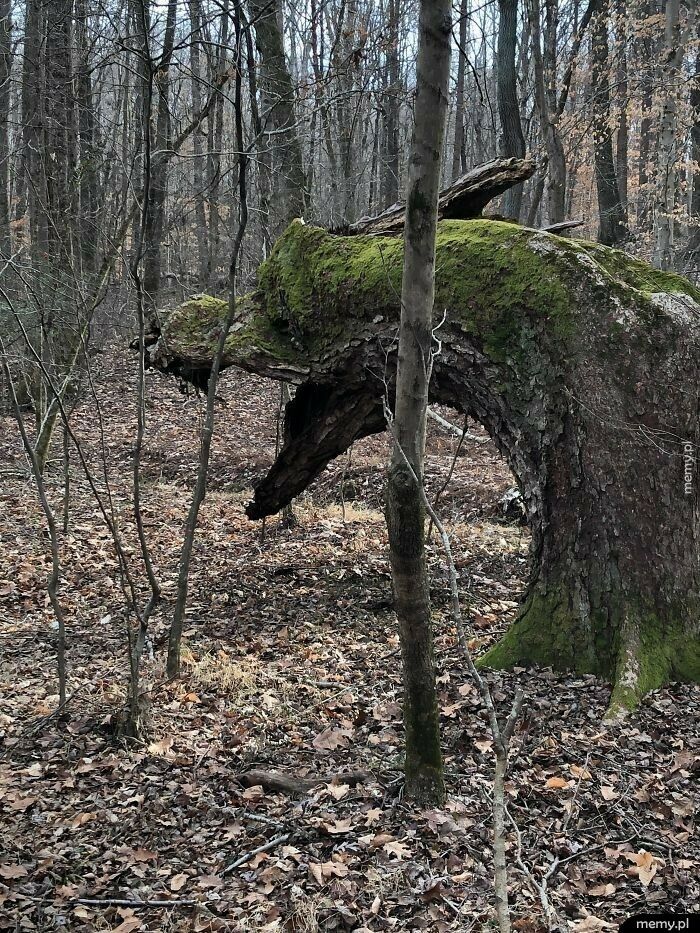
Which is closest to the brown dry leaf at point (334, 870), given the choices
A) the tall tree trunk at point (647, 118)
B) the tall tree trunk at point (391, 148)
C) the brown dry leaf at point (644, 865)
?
the brown dry leaf at point (644, 865)

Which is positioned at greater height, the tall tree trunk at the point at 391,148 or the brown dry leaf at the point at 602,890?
the tall tree trunk at the point at 391,148

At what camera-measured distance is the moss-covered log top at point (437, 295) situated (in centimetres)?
447

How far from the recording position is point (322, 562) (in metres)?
6.99

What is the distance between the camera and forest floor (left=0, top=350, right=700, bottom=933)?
289cm

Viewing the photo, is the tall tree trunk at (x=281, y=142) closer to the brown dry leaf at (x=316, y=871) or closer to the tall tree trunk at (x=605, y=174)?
the tall tree trunk at (x=605, y=174)

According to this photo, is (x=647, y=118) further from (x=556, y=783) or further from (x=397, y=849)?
(x=397, y=849)

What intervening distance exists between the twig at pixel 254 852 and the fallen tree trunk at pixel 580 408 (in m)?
1.82

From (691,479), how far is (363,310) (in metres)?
2.54

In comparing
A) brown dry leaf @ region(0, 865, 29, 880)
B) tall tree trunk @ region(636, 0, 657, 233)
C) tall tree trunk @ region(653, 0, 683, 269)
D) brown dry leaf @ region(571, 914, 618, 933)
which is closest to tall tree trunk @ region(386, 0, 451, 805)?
brown dry leaf @ region(571, 914, 618, 933)

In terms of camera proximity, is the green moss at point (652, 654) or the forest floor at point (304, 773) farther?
the green moss at point (652, 654)

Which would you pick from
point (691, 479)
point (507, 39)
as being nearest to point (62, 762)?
point (691, 479)

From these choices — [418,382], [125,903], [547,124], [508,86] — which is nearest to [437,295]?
[418,382]

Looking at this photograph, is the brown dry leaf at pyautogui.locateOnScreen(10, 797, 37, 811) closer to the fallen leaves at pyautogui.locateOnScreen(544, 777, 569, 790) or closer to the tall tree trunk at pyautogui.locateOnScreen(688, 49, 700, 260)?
the fallen leaves at pyautogui.locateOnScreen(544, 777, 569, 790)

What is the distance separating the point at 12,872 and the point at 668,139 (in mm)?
12789
